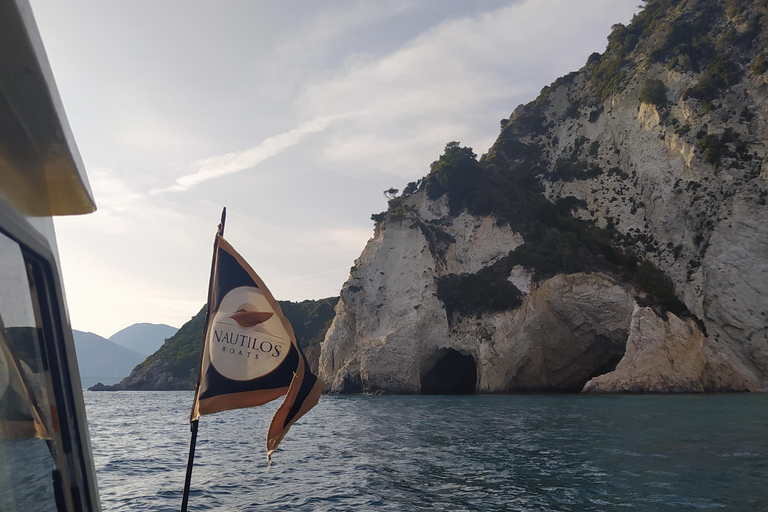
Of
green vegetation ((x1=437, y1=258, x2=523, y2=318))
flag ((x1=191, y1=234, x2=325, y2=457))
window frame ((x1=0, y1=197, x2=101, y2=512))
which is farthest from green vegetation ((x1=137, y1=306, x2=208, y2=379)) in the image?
window frame ((x1=0, y1=197, x2=101, y2=512))

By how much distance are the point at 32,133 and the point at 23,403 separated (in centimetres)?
96

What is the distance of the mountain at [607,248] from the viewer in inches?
1246

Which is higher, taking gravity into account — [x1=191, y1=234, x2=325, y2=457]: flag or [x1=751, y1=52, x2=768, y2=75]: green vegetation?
[x1=751, y1=52, x2=768, y2=75]: green vegetation

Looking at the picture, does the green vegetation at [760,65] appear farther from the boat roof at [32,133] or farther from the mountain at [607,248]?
the boat roof at [32,133]

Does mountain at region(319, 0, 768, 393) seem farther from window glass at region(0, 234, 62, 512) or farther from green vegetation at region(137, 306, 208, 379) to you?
green vegetation at region(137, 306, 208, 379)

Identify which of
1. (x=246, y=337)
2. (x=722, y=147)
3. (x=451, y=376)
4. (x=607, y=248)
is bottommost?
(x=451, y=376)

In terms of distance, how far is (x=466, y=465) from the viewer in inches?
418

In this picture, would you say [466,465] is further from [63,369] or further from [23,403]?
[23,403]

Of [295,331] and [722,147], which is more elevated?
[722,147]

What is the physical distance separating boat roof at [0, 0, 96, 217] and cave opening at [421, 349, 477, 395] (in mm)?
40075

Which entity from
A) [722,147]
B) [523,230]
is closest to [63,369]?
[722,147]

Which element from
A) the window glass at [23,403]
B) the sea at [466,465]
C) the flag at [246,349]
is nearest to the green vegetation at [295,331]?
the sea at [466,465]

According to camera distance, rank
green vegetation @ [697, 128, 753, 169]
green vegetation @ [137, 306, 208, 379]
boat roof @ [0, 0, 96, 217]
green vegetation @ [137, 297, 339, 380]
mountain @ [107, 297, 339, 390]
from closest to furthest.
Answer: boat roof @ [0, 0, 96, 217] < green vegetation @ [697, 128, 753, 169] < green vegetation @ [137, 297, 339, 380] < mountain @ [107, 297, 339, 390] < green vegetation @ [137, 306, 208, 379]

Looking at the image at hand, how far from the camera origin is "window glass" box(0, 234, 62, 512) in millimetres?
1545
